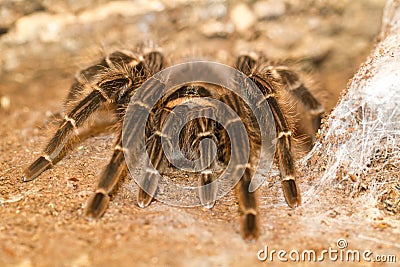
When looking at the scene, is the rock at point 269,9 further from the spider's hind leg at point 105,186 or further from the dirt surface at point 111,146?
the spider's hind leg at point 105,186

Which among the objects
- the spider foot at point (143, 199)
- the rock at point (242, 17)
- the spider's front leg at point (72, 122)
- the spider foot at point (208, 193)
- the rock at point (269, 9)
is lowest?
the spider foot at point (143, 199)

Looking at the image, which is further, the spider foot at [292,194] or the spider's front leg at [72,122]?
the spider's front leg at [72,122]

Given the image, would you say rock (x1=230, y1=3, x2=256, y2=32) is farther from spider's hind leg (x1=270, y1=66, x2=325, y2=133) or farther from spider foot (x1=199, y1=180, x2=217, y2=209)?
spider foot (x1=199, y1=180, x2=217, y2=209)

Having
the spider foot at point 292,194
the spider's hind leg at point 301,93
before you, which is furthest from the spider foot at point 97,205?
the spider's hind leg at point 301,93

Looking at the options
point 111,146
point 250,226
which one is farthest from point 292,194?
point 111,146

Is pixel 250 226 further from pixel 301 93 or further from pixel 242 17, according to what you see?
pixel 242 17

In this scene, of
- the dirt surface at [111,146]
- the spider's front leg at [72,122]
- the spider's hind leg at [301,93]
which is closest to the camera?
the dirt surface at [111,146]
